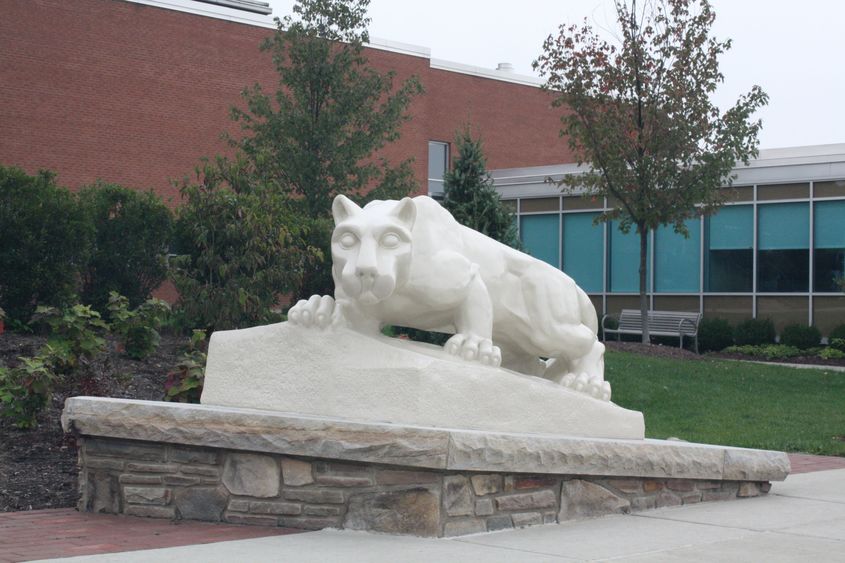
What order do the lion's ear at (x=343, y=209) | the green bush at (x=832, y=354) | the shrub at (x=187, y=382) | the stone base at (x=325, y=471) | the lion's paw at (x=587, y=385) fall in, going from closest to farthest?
1. the stone base at (x=325, y=471)
2. the lion's ear at (x=343, y=209)
3. the lion's paw at (x=587, y=385)
4. the shrub at (x=187, y=382)
5. the green bush at (x=832, y=354)

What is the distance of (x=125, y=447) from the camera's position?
271 inches

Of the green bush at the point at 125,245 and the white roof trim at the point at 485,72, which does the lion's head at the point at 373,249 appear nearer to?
the green bush at the point at 125,245

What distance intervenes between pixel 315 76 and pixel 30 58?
33.9 ft

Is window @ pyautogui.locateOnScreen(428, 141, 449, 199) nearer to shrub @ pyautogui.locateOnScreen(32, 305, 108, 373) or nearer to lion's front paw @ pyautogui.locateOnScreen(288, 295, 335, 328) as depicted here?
shrub @ pyautogui.locateOnScreen(32, 305, 108, 373)

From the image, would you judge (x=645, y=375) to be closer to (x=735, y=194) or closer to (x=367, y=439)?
(x=735, y=194)

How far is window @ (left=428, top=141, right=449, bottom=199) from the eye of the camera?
35.9 m

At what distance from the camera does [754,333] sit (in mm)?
24219

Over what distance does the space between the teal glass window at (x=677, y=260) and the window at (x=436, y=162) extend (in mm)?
10596

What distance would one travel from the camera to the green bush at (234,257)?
12.4 m

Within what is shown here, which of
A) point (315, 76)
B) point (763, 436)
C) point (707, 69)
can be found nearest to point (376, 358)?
point (763, 436)

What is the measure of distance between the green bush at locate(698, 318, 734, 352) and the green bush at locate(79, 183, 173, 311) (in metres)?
13.5

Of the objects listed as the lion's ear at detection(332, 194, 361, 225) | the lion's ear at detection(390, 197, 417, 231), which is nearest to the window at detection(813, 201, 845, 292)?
the lion's ear at detection(390, 197, 417, 231)

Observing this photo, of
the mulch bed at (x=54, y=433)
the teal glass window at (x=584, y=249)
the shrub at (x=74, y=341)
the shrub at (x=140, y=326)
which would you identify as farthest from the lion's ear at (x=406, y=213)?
the teal glass window at (x=584, y=249)

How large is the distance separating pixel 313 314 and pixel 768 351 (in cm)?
1816
